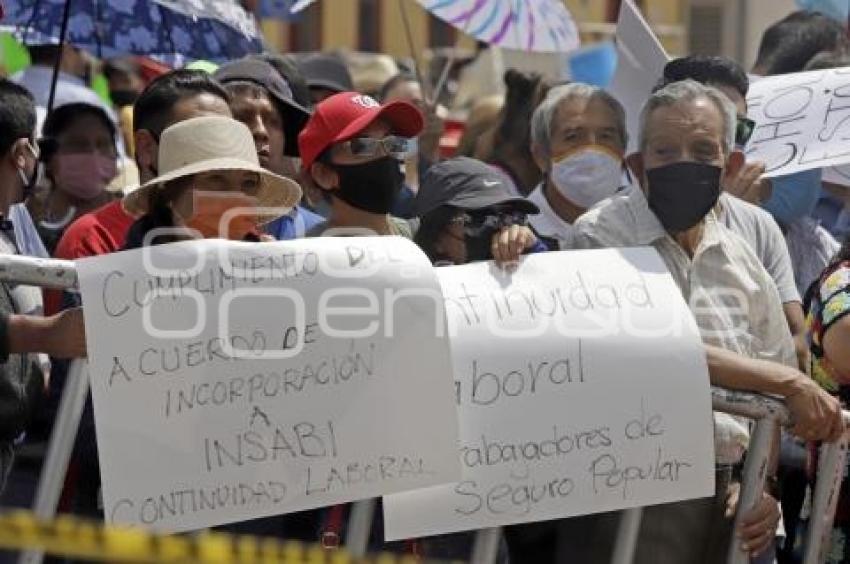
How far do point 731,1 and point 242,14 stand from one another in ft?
88.0

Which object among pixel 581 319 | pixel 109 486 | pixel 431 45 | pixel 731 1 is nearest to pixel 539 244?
pixel 581 319

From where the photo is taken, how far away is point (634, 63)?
8.08 metres

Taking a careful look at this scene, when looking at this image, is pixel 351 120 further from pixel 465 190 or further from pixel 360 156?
pixel 465 190

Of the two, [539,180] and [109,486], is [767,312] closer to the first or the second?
[109,486]

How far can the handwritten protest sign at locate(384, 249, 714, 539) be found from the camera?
5152mm

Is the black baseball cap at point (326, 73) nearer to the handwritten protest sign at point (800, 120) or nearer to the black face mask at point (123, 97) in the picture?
the black face mask at point (123, 97)

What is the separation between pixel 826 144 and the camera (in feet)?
23.7

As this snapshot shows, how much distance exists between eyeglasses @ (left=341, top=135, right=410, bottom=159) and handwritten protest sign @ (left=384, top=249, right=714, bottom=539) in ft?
1.72

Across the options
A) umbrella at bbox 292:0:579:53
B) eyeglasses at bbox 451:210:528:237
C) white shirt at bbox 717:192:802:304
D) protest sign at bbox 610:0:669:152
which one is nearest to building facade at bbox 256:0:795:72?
umbrella at bbox 292:0:579:53

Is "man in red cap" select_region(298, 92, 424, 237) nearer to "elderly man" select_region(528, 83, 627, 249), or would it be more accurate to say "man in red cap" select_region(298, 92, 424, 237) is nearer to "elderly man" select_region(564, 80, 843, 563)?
"elderly man" select_region(564, 80, 843, 563)

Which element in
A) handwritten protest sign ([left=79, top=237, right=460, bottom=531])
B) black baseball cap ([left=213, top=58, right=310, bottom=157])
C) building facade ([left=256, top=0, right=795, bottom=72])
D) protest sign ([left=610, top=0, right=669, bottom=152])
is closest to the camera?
handwritten protest sign ([left=79, top=237, right=460, bottom=531])

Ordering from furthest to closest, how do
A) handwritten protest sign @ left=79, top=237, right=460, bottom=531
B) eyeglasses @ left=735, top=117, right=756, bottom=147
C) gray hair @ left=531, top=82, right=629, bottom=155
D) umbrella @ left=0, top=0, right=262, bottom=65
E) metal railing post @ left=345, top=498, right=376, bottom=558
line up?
umbrella @ left=0, top=0, right=262, bottom=65 → gray hair @ left=531, top=82, right=629, bottom=155 → eyeglasses @ left=735, top=117, right=756, bottom=147 → metal railing post @ left=345, top=498, right=376, bottom=558 → handwritten protest sign @ left=79, top=237, right=460, bottom=531

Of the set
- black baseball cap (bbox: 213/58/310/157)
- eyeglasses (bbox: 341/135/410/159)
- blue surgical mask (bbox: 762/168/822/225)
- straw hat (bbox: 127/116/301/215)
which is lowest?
blue surgical mask (bbox: 762/168/822/225)

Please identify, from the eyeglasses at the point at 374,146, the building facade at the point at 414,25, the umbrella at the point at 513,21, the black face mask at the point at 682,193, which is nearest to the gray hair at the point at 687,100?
the black face mask at the point at 682,193
